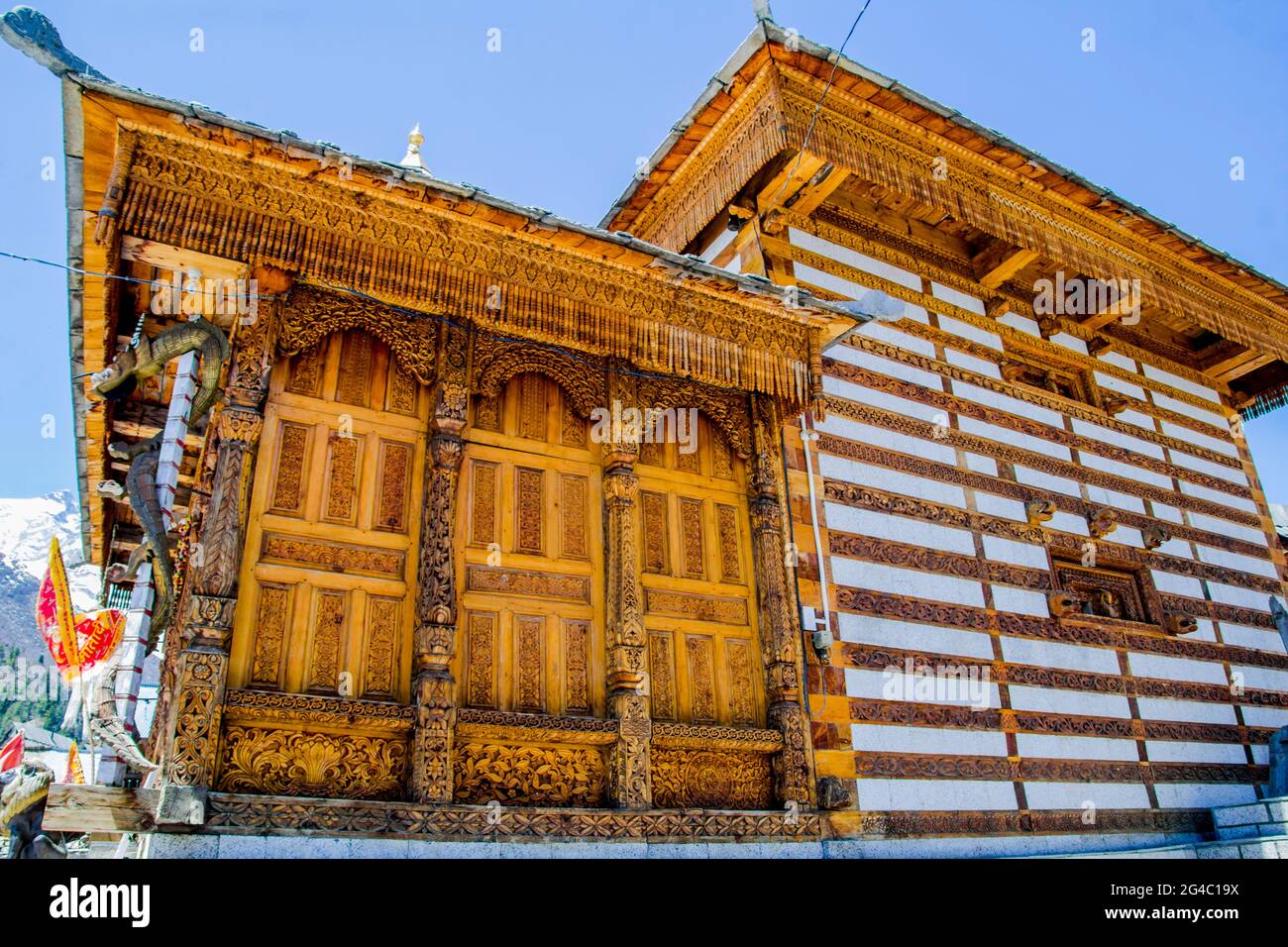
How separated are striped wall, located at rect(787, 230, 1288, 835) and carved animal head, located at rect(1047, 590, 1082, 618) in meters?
0.09

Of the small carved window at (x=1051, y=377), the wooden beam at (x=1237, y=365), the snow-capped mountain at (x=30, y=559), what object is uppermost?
the snow-capped mountain at (x=30, y=559)

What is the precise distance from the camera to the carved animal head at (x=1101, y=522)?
30.9ft

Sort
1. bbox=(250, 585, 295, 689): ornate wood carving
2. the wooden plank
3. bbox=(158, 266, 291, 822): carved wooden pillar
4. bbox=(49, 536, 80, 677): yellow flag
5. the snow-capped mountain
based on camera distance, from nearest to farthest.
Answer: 1. the wooden plank
2. bbox=(158, 266, 291, 822): carved wooden pillar
3. bbox=(250, 585, 295, 689): ornate wood carving
4. bbox=(49, 536, 80, 677): yellow flag
5. the snow-capped mountain

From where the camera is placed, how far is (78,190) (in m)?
4.97

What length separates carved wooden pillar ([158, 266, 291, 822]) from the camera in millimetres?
4312

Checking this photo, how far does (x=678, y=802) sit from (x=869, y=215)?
637cm

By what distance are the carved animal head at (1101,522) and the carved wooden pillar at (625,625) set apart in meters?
5.73

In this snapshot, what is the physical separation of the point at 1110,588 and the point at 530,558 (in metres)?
6.83

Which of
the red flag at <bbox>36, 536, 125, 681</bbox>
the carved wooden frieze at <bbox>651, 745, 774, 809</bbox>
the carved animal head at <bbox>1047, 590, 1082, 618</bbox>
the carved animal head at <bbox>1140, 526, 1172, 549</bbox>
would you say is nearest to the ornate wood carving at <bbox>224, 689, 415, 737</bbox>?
the carved wooden frieze at <bbox>651, 745, 774, 809</bbox>

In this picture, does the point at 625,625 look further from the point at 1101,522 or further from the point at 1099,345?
the point at 1099,345

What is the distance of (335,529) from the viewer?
532cm

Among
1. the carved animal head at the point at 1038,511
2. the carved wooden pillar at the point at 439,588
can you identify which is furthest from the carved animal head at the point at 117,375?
the carved animal head at the point at 1038,511

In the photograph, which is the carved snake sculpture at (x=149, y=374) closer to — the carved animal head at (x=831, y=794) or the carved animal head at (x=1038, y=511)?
the carved animal head at (x=831, y=794)

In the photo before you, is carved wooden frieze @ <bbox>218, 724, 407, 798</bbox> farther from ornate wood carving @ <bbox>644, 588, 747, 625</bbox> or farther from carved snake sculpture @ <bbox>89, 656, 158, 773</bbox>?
ornate wood carving @ <bbox>644, 588, 747, 625</bbox>
